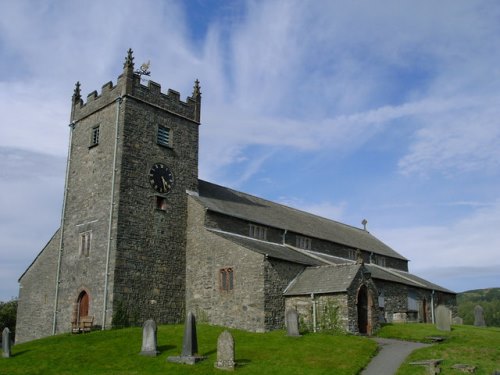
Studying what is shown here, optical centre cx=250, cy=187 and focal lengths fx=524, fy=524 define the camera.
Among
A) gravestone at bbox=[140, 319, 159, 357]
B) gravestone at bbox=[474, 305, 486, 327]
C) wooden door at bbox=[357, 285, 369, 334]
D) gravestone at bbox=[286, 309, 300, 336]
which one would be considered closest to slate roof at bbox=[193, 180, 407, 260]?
wooden door at bbox=[357, 285, 369, 334]

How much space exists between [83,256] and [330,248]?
21.1m

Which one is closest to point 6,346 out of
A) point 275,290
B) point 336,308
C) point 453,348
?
point 275,290

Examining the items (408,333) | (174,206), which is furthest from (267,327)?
(174,206)

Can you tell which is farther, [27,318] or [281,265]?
[27,318]

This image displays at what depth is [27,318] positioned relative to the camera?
122 ft

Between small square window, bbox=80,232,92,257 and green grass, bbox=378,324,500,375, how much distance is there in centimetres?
1850

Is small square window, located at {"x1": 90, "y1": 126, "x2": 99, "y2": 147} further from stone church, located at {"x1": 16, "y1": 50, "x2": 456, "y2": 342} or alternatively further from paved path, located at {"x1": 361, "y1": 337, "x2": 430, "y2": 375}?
paved path, located at {"x1": 361, "y1": 337, "x2": 430, "y2": 375}

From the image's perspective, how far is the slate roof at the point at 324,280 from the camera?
98.5 ft

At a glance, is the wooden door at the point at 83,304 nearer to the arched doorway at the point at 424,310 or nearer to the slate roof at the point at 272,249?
the slate roof at the point at 272,249

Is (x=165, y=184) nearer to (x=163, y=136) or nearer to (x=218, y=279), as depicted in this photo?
(x=163, y=136)

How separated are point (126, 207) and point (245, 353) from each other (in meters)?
12.8

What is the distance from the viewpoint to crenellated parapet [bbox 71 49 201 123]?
33781 mm

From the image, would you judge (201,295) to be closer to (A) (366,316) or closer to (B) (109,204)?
(B) (109,204)

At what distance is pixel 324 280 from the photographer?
31.2 metres
